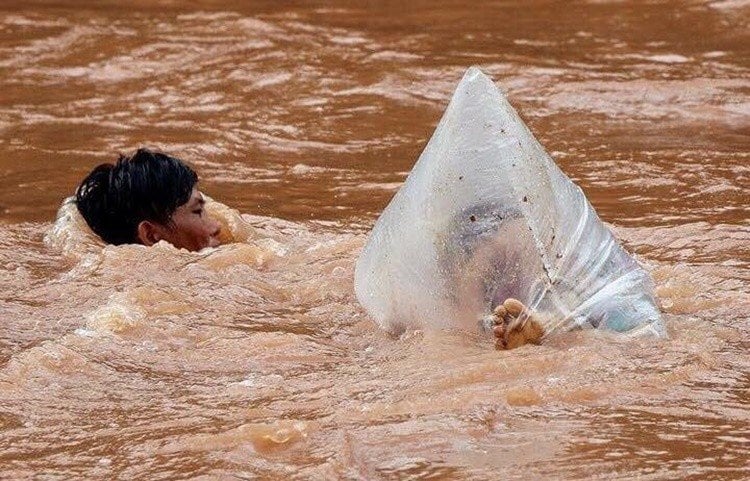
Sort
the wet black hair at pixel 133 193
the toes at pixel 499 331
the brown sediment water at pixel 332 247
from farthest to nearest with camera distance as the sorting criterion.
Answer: the wet black hair at pixel 133 193 → the toes at pixel 499 331 → the brown sediment water at pixel 332 247

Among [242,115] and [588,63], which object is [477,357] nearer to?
[242,115]

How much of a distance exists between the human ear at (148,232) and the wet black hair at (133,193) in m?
0.02

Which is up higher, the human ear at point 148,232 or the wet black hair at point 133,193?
the wet black hair at point 133,193

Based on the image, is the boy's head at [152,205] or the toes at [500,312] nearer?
the toes at [500,312]

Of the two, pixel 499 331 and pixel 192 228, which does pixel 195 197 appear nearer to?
pixel 192 228

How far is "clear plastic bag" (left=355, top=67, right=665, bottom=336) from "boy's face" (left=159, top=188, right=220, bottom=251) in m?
1.61

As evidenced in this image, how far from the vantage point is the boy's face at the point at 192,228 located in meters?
5.52

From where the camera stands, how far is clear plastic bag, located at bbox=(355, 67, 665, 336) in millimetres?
3900

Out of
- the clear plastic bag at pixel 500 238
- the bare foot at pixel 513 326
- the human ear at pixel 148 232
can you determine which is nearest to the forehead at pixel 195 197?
the human ear at pixel 148 232

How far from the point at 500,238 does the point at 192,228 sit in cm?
190

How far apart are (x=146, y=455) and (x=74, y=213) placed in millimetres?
2416

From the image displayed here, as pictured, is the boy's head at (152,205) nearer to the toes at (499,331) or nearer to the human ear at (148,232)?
the human ear at (148,232)

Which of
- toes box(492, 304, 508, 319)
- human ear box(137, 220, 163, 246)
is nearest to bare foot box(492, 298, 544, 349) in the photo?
toes box(492, 304, 508, 319)

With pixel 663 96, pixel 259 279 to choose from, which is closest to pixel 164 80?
pixel 663 96
